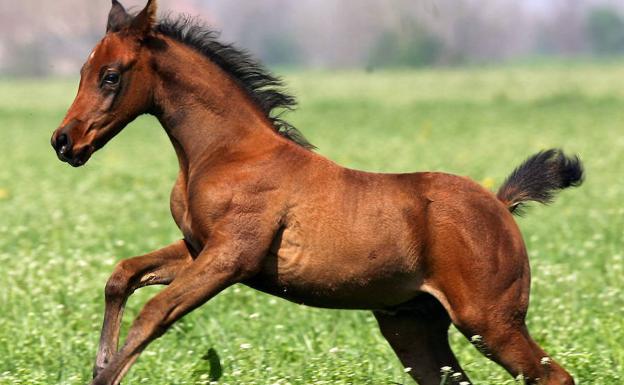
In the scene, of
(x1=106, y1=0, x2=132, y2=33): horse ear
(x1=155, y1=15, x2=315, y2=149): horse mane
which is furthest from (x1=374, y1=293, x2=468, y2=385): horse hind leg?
(x1=106, y1=0, x2=132, y2=33): horse ear

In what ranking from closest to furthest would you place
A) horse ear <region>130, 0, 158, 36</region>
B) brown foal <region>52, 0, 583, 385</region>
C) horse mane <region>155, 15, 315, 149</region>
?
brown foal <region>52, 0, 583, 385</region> → horse ear <region>130, 0, 158, 36</region> → horse mane <region>155, 15, 315, 149</region>

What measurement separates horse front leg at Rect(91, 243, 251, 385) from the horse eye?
36.8 inches

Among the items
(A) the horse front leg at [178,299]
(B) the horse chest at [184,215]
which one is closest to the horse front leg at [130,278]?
(B) the horse chest at [184,215]

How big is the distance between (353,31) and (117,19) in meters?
51.2

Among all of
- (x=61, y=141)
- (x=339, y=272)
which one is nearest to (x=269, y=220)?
(x=339, y=272)

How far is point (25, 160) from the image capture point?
24.5m

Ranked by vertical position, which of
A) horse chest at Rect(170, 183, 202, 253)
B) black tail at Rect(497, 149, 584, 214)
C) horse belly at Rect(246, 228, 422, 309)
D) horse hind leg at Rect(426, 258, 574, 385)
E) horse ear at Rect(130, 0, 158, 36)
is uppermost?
horse ear at Rect(130, 0, 158, 36)

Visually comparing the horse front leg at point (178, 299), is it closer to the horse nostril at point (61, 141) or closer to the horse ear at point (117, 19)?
the horse nostril at point (61, 141)

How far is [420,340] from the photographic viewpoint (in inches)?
248

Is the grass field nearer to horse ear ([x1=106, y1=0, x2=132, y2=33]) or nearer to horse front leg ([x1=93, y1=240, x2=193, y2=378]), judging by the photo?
horse front leg ([x1=93, y1=240, x2=193, y2=378])

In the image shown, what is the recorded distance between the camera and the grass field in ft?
22.7

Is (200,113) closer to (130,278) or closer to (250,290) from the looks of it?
(130,278)

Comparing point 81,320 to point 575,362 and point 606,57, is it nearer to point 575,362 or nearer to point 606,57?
point 575,362

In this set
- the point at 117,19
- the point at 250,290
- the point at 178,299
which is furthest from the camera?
the point at 250,290
